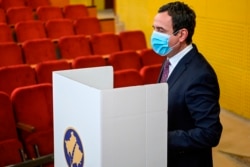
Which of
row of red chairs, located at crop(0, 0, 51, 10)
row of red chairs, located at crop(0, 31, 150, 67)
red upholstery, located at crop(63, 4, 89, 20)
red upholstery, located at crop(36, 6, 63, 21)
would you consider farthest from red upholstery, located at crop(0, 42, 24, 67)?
row of red chairs, located at crop(0, 0, 51, 10)

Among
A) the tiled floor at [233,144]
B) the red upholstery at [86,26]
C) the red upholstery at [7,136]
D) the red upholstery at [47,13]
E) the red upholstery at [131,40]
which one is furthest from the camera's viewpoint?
the red upholstery at [47,13]

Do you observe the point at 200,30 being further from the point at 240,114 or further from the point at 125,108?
the point at 125,108

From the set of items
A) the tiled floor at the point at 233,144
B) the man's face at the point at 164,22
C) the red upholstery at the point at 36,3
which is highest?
the man's face at the point at 164,22

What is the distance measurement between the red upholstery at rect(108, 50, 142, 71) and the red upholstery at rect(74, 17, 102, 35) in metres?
1.02

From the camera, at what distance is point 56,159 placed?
3.47ft

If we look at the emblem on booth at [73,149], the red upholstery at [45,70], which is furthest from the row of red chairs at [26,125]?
the emblem on booth at [73,149]

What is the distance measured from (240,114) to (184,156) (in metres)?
2.12

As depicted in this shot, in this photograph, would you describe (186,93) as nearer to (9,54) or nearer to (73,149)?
(73,149)

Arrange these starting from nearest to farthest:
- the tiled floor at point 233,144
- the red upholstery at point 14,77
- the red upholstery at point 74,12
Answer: the tiled floor at point 233,144
the red upholstery at point 14,77
the red upholstery at point 74,12

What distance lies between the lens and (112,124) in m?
0.86

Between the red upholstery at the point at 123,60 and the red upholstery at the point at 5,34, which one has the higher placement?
the red upholstery at the point at 5,34

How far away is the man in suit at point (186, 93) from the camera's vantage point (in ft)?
3.46

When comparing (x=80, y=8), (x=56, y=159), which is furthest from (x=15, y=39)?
(x=56, y=159)

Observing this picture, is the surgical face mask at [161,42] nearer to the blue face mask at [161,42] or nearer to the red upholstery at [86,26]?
the blue face mask at [161,42]
